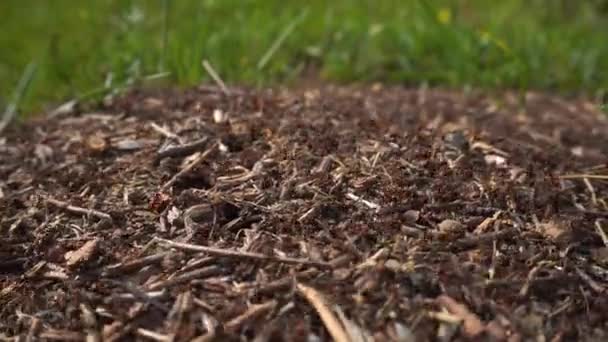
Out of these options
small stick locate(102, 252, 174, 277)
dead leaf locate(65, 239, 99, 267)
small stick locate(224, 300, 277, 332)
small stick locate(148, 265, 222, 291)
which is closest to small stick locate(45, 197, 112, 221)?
dead leaf locate(65, 239, 99, 267)

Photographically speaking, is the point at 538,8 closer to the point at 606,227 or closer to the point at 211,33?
the point at 211,33

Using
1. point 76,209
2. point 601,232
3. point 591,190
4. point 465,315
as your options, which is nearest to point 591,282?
point 601,232

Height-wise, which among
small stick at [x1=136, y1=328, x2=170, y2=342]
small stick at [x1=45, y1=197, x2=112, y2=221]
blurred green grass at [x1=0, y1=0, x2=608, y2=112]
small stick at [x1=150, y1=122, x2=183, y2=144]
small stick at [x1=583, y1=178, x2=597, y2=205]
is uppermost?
small stick at [x1=150, y1=122, x2=183, y2=144]

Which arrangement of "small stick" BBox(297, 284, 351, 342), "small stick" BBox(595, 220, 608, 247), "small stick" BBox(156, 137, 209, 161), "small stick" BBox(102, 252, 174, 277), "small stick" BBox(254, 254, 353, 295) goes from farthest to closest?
"small stick" BBox(156, 137, 209, 161)
"small stick" BBox(595, 220, 608, 247)
"small stick" BBox(102, 252, 174, 277)
"small stick" BBox(254, 254, 353, 295)
"small stick" BBox(297, 284, 351, 342)

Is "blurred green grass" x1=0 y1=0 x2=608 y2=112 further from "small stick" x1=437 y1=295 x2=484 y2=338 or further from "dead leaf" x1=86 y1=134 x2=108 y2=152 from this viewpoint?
"small stick" x1=437 y1=295 x2=484 y2=338

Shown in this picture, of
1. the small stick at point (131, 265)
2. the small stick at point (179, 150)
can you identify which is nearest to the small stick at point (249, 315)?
the small stick at point (131, 265)

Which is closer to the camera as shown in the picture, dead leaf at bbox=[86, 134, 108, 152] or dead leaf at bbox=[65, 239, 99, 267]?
dead leaf at bbox=[65, 239, 99, 267]

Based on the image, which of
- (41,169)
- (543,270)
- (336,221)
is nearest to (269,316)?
(336,221)

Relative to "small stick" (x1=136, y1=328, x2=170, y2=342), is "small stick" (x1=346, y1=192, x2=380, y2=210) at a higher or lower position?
higher

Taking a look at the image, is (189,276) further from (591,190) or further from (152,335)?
(591,190)
